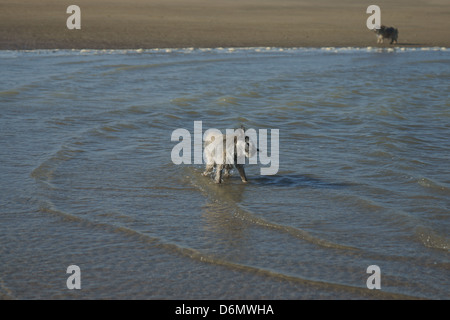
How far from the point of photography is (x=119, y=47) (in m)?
23.7

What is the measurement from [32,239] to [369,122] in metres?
7.93

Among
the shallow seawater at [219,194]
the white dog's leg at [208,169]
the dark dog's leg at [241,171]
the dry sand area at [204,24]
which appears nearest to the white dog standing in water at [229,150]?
the dark dog's leg at [241,171]

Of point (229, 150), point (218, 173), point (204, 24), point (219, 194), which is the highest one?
point (204, 24)

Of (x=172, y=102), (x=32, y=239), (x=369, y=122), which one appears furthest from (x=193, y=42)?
(x=32, y=239)

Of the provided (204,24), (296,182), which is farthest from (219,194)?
(204,24)

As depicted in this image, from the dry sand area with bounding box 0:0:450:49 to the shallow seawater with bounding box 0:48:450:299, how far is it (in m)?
7.70

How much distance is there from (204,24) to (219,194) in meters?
21.5

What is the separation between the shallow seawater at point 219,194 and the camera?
643 centimetres

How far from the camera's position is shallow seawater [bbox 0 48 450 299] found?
6434 mm

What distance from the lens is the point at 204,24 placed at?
96.8 feet

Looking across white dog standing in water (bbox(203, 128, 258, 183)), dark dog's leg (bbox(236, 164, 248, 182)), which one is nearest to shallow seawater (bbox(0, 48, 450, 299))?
dark dog's leg (bbox(236, 164, 248, 182))

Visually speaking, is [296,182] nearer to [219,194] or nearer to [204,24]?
[219,194]

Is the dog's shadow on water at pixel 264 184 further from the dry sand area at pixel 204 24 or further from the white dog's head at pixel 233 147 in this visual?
the dry sand area at pixel 204 24

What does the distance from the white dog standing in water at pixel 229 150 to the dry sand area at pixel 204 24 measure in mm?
15210
